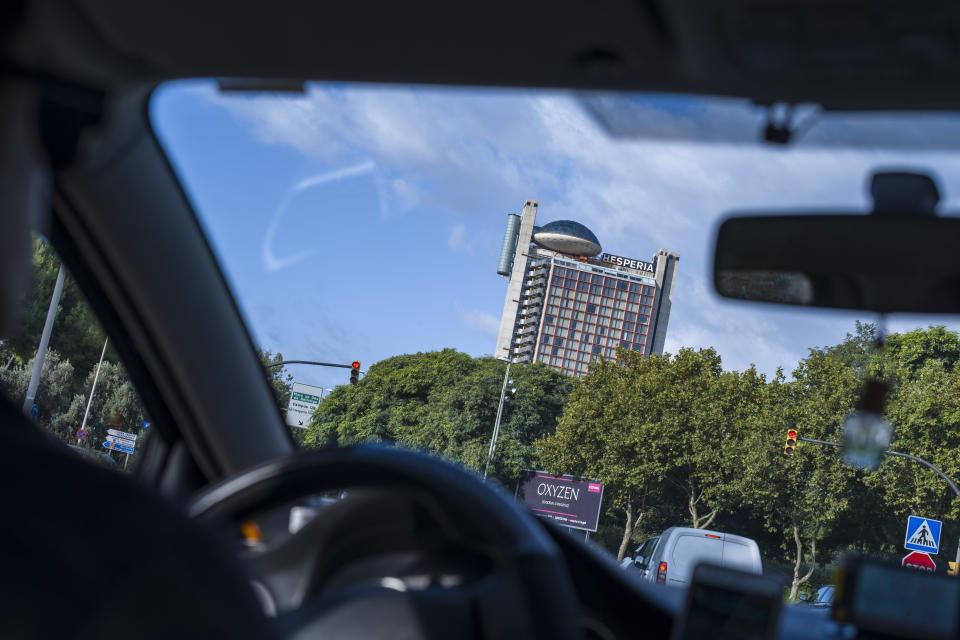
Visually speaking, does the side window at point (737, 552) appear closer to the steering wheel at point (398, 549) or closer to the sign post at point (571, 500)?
the steering wheel at point (398, 549)

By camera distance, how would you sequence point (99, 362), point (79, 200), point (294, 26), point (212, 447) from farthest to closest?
point (99, 362), point (212, 447), point (79, 200), point (294, 26)

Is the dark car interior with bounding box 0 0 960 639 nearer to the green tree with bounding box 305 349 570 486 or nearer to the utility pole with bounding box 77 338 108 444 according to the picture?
the green tree with bounding box 305 349 570 486

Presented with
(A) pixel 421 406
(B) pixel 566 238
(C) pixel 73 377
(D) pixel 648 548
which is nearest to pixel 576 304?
(B) pixel 566 238

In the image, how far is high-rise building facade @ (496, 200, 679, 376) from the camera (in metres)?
145

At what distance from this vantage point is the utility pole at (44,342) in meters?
3.08

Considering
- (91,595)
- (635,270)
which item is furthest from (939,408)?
(635,270)

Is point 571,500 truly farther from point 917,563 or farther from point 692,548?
point 917,563

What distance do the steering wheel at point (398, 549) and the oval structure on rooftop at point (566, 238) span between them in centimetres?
9930

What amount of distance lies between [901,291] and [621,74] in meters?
0.81

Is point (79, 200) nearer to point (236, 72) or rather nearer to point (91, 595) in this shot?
point (236, 72)

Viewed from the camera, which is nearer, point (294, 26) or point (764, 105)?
point (764, 105)

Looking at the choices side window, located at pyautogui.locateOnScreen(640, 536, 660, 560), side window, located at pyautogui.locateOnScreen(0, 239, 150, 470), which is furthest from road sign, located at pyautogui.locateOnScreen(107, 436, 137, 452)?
side window, located at pyautogui.locateOnScreen(640, 536, 660, 560)

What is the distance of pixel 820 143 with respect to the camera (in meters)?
1.98

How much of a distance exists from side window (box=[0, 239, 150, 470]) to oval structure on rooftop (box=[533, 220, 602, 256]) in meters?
97.4
